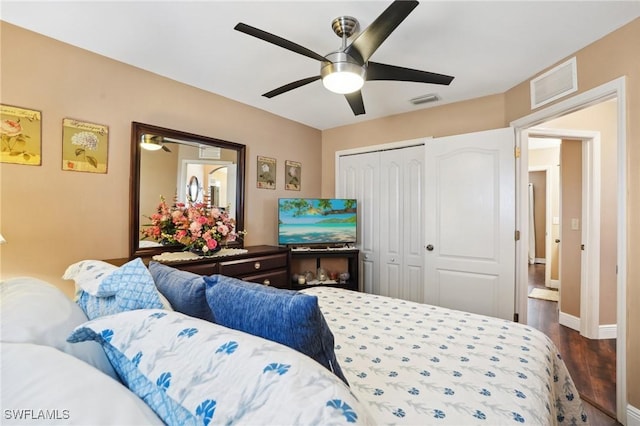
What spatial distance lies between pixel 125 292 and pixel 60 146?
1.72 metres

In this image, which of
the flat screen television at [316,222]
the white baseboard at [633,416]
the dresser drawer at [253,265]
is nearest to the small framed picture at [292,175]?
the flat screen television at [316,222]

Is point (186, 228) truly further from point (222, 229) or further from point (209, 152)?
point (209, 152)

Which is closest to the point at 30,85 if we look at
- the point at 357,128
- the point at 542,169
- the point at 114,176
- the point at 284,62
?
the point at 114,176

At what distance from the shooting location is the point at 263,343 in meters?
0.67

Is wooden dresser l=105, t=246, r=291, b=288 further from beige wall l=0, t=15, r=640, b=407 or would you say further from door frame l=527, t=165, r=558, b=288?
door frame l=527, t=165, r=558, b=288

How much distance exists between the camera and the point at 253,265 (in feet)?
9.23

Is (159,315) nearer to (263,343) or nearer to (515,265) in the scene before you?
(263,343)

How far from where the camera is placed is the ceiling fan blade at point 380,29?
1288mm

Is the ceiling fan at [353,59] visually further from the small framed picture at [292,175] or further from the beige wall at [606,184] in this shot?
the beige wall at [606,184]

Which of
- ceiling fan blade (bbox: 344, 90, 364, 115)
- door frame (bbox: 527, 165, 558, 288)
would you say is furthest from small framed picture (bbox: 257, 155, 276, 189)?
door frame (bbox: 527, 165, 558, 288)

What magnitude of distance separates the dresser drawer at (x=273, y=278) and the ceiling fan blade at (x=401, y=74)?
6.42 ft

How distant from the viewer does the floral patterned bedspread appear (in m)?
0.94

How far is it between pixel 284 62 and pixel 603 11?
207cm

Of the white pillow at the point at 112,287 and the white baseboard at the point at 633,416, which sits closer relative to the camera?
the white pillow at the point at 112,287
